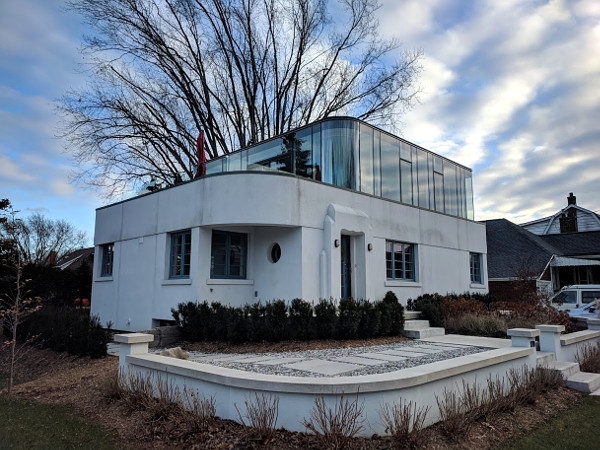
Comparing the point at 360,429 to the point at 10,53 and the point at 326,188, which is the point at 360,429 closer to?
the point at 326,188

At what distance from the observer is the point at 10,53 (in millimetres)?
10609

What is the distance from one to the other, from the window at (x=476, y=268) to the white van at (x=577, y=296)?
3.11 metres

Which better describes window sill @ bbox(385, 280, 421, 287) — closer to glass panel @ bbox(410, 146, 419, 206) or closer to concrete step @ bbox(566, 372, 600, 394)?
glass panel @ bbox(410, 146, 419, 206)

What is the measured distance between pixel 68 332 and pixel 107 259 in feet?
19.9

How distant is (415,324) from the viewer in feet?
38.7

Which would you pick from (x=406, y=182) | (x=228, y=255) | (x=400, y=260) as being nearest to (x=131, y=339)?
(x=228, y=255)

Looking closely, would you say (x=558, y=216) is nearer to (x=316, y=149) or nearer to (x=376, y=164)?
(x=376, y=164)

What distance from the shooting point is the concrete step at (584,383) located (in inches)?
285

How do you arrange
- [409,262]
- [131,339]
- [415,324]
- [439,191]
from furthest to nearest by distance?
[439,191]
[409,262]
[415,324]
[131,339]

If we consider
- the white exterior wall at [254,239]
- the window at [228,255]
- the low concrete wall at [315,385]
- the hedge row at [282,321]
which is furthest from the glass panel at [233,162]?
the low concrete wall at [315,385]

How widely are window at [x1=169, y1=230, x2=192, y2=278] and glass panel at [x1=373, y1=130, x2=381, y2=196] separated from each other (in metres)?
6.48

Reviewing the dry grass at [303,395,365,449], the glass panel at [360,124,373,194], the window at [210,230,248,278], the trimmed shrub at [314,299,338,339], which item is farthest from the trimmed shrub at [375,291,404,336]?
the dry grass at [303,395,365,449]

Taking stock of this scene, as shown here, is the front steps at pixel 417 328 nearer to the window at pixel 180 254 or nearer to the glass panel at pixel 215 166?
the window at pixel 180 254

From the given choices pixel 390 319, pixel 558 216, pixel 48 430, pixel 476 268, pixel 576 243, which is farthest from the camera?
pixel 558 216
